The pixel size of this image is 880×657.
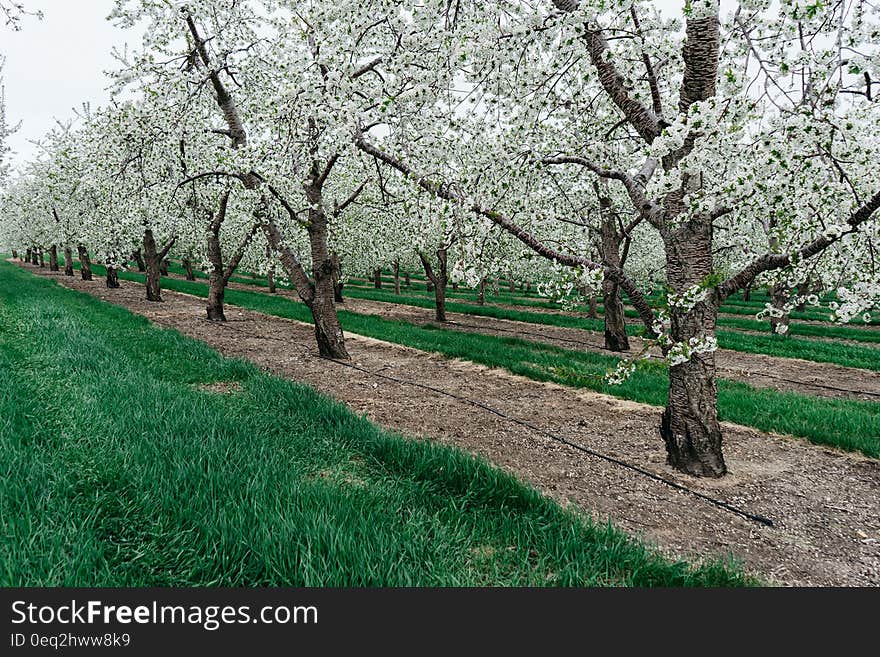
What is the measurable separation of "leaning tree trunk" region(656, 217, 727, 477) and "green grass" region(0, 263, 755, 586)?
1.96 meters

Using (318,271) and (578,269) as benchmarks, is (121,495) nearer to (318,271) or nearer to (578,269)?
(578,269)

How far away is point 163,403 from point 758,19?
22.7 ft

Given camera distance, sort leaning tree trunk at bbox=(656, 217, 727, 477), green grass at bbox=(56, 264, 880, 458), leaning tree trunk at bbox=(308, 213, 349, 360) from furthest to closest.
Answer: leaning tree trunk at bbox=(308, 213, 349, 360) → green grass at bbox=(56, 264, 880, 458) → leaning tree trunk at bbox=(656, 217, 727, 477)

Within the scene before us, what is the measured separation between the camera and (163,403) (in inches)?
200

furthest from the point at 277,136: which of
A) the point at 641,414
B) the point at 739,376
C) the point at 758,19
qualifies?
the point at 739,376

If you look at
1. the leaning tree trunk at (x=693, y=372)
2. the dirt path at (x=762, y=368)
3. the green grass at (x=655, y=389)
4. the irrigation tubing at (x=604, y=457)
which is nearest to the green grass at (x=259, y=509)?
the irrigation tubing at (x=604, y=457)

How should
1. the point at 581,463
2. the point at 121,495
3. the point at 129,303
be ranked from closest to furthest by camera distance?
the point at 121,495 < the point at 581,463 < the point at 129,303

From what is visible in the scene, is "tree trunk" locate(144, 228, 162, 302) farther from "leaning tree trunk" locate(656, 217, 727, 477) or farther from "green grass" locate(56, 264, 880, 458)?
"leaning tree trunk" locate(656, 217, 727, 477)

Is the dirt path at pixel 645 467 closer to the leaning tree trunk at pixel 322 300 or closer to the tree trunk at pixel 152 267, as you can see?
the leaning tree trunk at pixel 322 300

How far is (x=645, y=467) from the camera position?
5137 mm

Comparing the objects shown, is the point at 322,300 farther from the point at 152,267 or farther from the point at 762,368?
the point at 152,267

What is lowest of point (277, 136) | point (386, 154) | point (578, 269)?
point (578, 269)

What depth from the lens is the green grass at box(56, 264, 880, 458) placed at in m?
6.14

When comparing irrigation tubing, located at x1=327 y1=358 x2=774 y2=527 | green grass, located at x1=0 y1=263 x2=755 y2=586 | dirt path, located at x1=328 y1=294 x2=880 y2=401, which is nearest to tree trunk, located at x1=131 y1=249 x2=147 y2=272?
dirt path, located at x1=328 y1=294 x2=880 y2=401
